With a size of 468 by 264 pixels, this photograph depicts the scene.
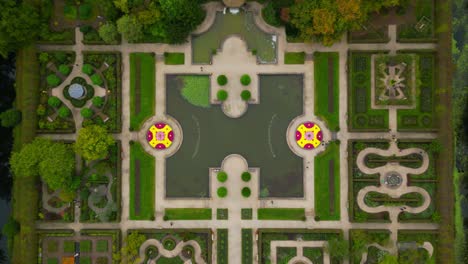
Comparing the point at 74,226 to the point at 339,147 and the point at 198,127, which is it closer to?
the point at 198,127

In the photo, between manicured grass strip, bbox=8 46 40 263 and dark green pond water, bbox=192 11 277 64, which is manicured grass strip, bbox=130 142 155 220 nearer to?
manicured grass strip, bbox=8 46 40 263

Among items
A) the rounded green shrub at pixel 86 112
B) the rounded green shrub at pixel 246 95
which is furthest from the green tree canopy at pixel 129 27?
the rounded green shrub at pixel 246 95

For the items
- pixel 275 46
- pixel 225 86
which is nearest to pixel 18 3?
pixel 225 86

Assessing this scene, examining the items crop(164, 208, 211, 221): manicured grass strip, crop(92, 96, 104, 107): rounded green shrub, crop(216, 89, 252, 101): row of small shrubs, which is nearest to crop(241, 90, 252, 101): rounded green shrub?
crop(216, 89, 252, 101): row of small shrubs

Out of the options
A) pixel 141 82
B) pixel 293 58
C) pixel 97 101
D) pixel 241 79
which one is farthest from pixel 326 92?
pixel 97 101

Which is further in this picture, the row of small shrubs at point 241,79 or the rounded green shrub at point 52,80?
the row of small shrubs at point 241,79

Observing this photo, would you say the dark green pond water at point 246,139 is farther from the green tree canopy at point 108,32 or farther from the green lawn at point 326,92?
the green tree canopy at point 108,32
